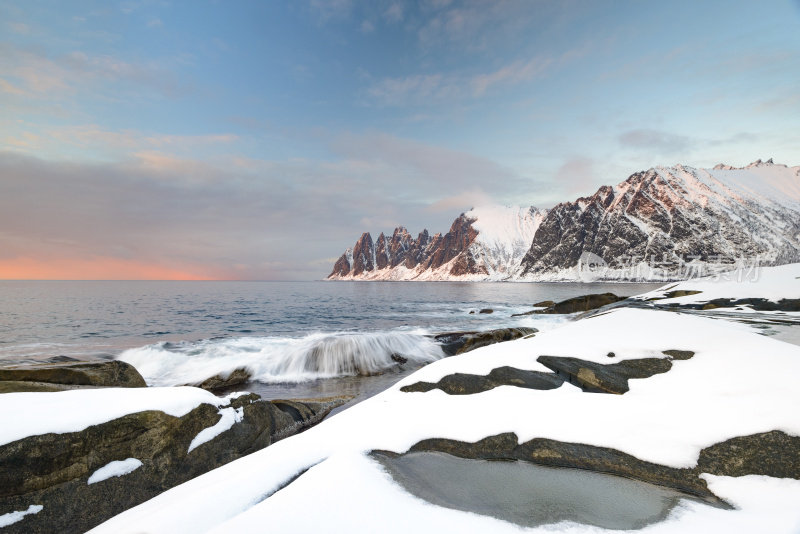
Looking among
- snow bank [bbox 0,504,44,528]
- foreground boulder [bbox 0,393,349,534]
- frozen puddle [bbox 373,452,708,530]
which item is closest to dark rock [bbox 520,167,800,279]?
frozen puddle [bbox 373,452,708,530]

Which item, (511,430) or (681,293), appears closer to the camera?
(511,430)

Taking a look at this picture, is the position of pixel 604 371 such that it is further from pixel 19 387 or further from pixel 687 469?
pixel 19 387

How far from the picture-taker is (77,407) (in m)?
4.53

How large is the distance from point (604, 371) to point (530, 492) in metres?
3.13

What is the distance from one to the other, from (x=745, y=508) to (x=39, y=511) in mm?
7297

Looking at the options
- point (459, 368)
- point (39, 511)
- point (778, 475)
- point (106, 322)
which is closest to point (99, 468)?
point (39, 511)

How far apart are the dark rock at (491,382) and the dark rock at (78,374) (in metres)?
8.01

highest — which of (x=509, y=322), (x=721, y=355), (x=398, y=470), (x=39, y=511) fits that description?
(x=721, y=355)

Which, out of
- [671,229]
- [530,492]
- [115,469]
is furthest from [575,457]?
[671,229]

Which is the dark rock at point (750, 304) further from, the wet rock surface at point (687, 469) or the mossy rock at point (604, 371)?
the wet rock surface at point (687, 469)

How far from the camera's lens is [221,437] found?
5746 mm

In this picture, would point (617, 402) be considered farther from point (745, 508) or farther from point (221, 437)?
point (221, 437)

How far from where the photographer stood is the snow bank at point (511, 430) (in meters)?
2.48

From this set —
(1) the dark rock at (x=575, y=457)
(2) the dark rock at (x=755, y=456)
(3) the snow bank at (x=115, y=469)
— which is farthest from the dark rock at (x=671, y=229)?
(3) the snow bank at (x=115, y=469)
